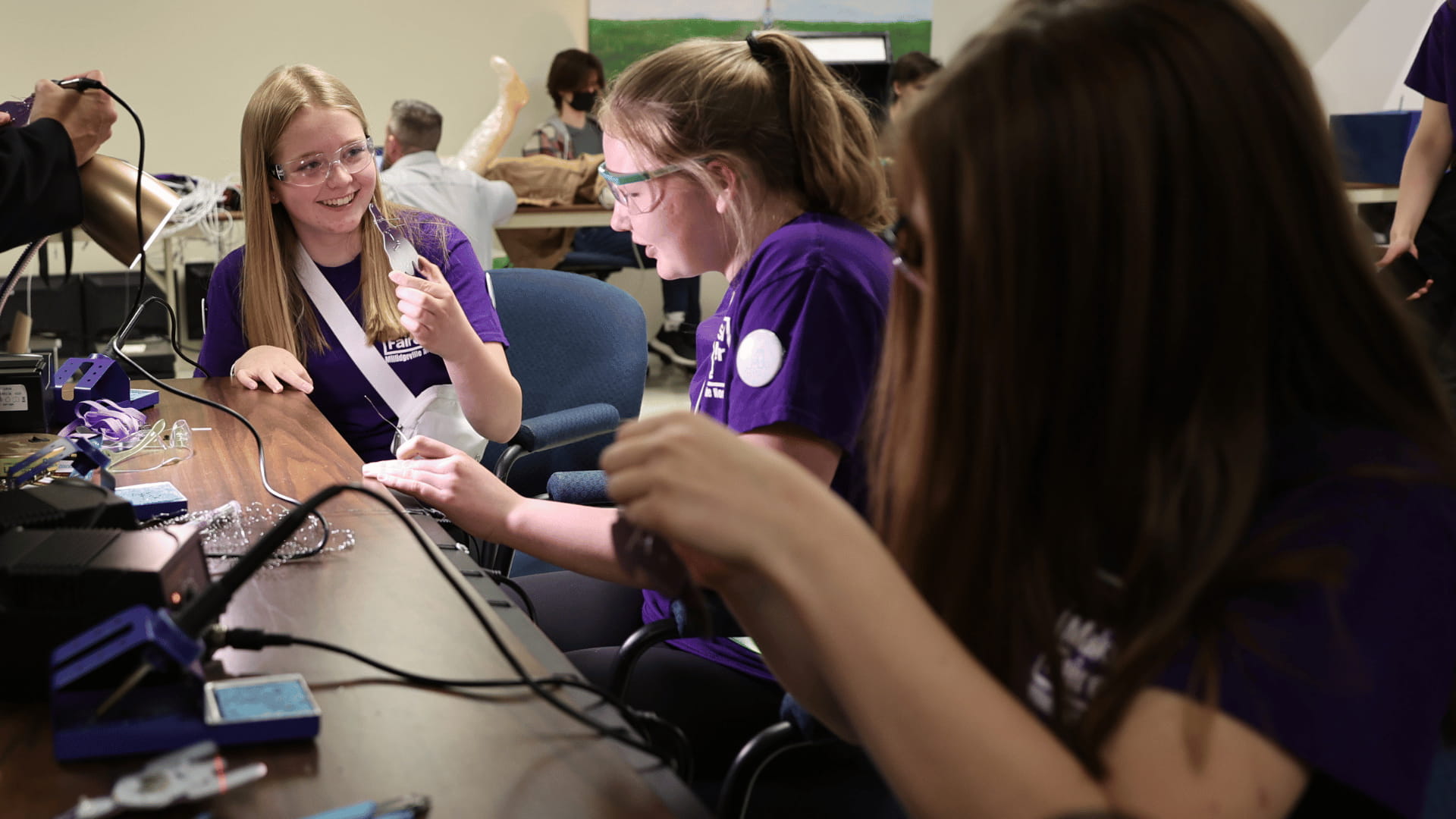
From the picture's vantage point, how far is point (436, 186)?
176 inches

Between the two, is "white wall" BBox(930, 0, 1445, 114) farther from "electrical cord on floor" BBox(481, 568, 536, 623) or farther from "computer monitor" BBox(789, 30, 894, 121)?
"electrical cord on floor" BBox(481, 568, 536, 623)

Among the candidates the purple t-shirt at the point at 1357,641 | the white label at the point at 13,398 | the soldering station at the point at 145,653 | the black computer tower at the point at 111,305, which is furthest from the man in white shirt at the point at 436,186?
the purple t-shirt at the point at 1357,641

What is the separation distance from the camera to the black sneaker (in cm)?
607

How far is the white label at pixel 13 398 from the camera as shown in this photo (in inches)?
62.6

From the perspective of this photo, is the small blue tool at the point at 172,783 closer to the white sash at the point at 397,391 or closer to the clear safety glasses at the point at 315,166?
the white sash at the point at 397,391

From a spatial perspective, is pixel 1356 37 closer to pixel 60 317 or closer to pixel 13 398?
pixel 60 317

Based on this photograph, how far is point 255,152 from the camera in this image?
6.34 ft

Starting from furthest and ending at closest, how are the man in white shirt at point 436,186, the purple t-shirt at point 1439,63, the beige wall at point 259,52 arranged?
1. the beige wall at point 259,52
2. the man in white shirt at point 436,186
3. the purple t-shirt at point 1439,63

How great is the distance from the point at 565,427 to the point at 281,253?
568 mm

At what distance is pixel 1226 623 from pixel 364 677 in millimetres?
568

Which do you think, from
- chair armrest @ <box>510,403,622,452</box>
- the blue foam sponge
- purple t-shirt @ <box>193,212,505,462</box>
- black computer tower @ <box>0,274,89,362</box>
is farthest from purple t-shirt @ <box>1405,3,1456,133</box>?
black computer tower @ <box>0,274,89,362</box>

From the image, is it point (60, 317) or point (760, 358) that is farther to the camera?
point (60, 317)

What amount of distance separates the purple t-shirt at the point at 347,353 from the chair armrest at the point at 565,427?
0.16 m

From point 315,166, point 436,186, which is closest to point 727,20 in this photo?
point 436,186
